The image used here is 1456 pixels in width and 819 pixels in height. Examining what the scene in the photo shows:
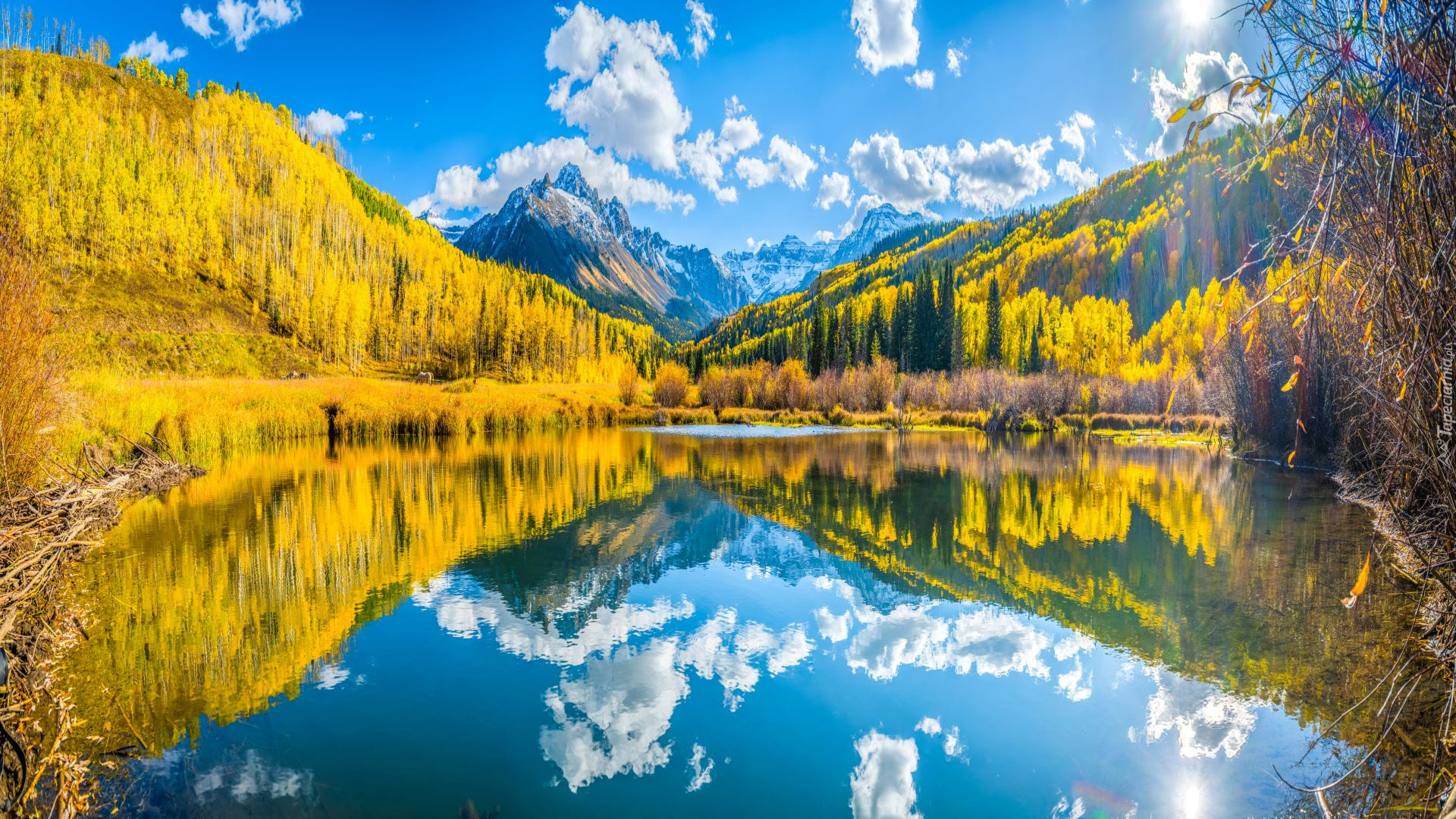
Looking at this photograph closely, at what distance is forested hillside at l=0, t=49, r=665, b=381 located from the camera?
6097cm

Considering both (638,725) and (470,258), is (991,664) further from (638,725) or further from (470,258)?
(470,258)

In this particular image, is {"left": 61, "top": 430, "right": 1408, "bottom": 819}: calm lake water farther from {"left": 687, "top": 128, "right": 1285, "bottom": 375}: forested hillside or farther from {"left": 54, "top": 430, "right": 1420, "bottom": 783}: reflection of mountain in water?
{"left": 687, "top": 128, "right": 1285, "bottom": 375}: forested hillside

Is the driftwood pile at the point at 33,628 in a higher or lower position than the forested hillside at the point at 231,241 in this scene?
lower

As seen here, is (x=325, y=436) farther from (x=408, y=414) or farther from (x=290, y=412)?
(x=408, y=414)

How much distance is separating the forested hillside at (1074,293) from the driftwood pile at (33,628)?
8966 centimetres

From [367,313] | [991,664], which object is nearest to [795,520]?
[991,664]

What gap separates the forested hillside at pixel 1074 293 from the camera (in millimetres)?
98125

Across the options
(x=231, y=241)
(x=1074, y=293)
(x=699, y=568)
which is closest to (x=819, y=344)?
(x=1074, y=293)

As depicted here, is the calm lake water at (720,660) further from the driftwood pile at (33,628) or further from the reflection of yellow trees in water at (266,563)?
the driftwood pile at (33,628)

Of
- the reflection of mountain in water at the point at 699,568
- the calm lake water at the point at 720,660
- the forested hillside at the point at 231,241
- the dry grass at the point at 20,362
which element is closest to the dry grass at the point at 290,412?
the reflection of mountain in water at the point at 699,568

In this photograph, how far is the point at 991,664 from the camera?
7543mm

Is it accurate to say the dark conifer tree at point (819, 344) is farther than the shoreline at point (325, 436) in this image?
Yes

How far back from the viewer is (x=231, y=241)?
77562mm

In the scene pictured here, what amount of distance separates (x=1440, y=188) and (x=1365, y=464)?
19219 millimetres
